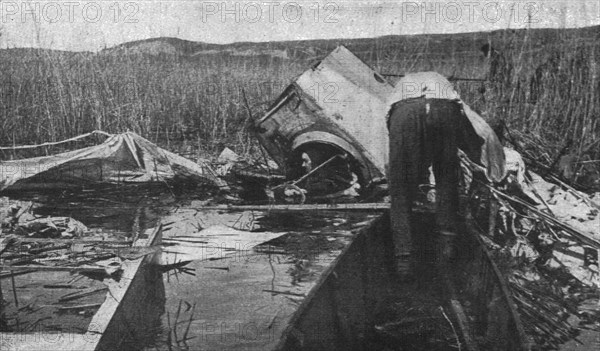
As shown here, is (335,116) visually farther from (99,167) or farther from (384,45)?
(384,45)

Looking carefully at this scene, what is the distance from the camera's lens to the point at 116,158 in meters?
6.52

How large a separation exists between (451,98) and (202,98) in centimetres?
684

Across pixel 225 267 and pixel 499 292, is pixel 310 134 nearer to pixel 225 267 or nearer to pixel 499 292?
pixel 225 267

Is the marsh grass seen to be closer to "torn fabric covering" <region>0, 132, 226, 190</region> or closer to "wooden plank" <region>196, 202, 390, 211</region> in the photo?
"wooden plank" <region>196, 202, 390, 211</region>

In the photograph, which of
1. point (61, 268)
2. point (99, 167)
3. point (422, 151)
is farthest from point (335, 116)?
point (61, 268)

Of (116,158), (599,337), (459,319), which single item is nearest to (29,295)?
(116,158)

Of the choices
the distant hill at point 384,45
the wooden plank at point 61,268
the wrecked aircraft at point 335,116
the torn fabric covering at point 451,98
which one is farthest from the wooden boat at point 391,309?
the distant hill at point 384,45

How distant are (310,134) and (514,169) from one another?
87.9 inches

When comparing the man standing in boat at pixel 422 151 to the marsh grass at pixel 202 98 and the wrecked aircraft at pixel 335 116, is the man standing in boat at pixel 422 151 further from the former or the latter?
the marsh grass at pixel 202 98

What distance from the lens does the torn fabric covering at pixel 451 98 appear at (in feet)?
12.6

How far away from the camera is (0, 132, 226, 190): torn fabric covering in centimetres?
628

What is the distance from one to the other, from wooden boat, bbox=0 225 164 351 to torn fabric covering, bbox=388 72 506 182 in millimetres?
1880

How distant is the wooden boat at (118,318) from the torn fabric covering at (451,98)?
6.17ft

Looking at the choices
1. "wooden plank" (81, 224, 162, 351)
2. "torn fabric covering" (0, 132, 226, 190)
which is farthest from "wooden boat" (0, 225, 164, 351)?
"torn fabric covering" (0, 132, 226, 190)
